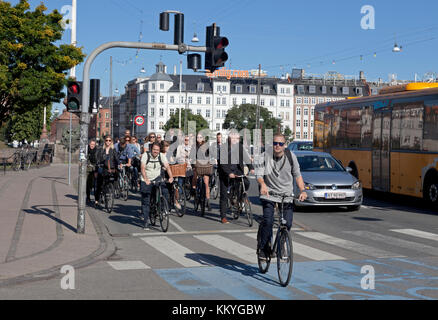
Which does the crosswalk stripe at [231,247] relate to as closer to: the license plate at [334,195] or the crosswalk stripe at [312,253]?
the crosswalk stripe at [312,253]

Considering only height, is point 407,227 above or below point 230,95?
below

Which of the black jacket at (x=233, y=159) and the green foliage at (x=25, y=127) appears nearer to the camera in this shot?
the black jacket at (x=233, y=159)

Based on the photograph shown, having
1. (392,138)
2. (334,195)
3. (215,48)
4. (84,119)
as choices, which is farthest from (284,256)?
(392,138)

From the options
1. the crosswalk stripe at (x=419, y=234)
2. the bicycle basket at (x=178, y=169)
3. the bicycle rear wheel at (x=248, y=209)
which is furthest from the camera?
the bicycle basket at (x=178, y=169)

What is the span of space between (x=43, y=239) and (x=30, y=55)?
70.4 feet

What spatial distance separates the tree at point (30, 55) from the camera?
3039 cm

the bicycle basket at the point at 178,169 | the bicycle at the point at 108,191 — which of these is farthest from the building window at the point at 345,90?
the bicycle basket at the point at 178,169

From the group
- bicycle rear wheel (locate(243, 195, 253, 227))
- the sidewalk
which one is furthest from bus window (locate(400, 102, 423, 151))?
the sidewalk

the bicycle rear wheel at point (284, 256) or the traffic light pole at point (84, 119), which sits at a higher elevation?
the traffic light pole at point (84, 119)

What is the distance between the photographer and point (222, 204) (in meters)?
14.2

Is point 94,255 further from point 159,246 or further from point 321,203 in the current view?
point 321,203

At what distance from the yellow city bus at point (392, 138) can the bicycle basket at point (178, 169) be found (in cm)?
657
